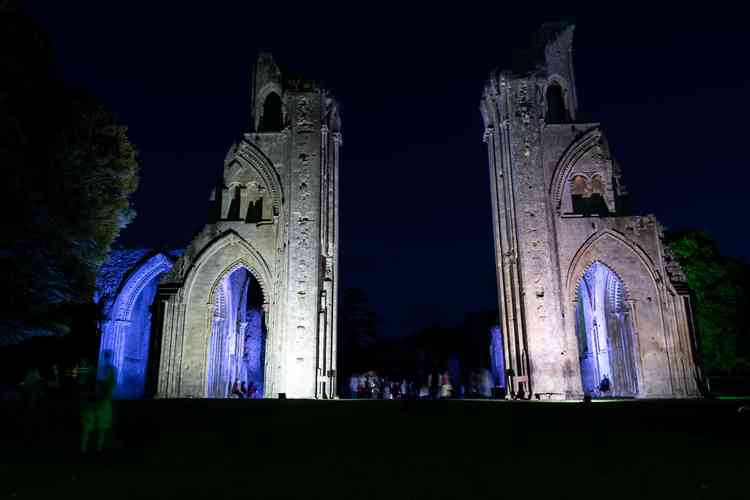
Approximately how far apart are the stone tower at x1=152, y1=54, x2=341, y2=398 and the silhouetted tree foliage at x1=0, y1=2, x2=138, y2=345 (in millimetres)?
4526

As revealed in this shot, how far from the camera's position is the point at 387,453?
7.54 m

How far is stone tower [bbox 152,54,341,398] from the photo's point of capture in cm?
2200

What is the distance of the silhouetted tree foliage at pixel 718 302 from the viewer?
28266mm

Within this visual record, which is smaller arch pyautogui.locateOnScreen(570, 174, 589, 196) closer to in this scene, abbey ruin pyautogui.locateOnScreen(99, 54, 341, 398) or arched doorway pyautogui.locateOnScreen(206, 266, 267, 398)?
abbey ruin pyautogui.locateOnScreen(99, 54, 341, 398)

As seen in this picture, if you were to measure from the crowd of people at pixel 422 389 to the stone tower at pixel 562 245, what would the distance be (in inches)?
109

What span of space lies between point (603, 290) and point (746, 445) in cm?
2082

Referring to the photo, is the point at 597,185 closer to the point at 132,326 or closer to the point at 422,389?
the point at 422,389

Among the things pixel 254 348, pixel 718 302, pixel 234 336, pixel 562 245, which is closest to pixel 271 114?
pixel 234 336

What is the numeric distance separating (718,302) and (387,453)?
2719cm

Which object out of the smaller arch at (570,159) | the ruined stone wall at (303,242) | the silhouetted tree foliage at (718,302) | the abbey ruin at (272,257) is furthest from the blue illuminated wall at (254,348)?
the silhouetted tree foliage at (718,302)

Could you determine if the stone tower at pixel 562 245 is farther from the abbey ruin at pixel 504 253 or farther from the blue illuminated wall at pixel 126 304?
the blue illuminated wall at pixel 126 304

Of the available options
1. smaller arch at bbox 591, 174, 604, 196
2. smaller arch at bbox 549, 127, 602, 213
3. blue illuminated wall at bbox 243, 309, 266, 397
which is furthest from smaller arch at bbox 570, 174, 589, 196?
blue illuminated wall at bbox 243, 309, 266, 397

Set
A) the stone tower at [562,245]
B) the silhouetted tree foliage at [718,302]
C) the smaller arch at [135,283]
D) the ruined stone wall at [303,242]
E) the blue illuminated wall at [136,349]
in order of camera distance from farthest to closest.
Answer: the blue illuminated wall at [136,349] < the smaller arch at [135,283] < the silhouetted tree foliage at [718,302] < the stone tower at [562,245] < the ruined stone wall at [303,242]

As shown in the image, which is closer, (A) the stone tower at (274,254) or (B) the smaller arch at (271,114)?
(A) the stone tower at (274,254)
